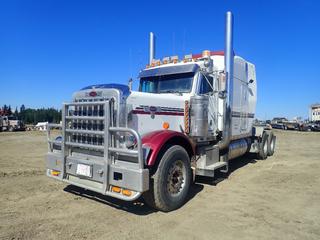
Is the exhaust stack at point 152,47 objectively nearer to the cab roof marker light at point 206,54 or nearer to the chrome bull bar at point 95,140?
the cab roof marker light at point 206,54

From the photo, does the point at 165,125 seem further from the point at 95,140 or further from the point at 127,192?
the point at 127,192

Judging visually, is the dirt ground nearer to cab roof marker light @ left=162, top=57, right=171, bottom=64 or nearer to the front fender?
the front fender

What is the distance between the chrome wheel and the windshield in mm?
1927

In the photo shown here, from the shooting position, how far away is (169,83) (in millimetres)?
6805

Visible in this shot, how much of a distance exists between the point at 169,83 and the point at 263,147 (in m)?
6.34

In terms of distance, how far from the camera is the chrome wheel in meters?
5.10

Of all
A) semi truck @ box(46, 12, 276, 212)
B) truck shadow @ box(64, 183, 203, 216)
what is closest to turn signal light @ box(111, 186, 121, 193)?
semi truck @ box(46, 12, 276, 212)

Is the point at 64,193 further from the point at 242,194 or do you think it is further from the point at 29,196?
the point at 242,194

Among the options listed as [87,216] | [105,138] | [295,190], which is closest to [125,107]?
[105,138]

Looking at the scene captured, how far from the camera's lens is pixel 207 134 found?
646 cm

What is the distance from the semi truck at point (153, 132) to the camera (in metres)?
4.63

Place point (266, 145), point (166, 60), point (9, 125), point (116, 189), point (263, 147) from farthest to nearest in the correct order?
1. point (9, 125)
2. point (266, 145)
3. point (263, 147)
4. point (166, 60)
5. point (116, 189)

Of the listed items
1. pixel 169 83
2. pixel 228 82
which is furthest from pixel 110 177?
pixel 228 82

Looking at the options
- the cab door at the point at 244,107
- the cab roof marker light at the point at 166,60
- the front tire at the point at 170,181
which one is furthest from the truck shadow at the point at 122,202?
the cab door at the point at 244,107
